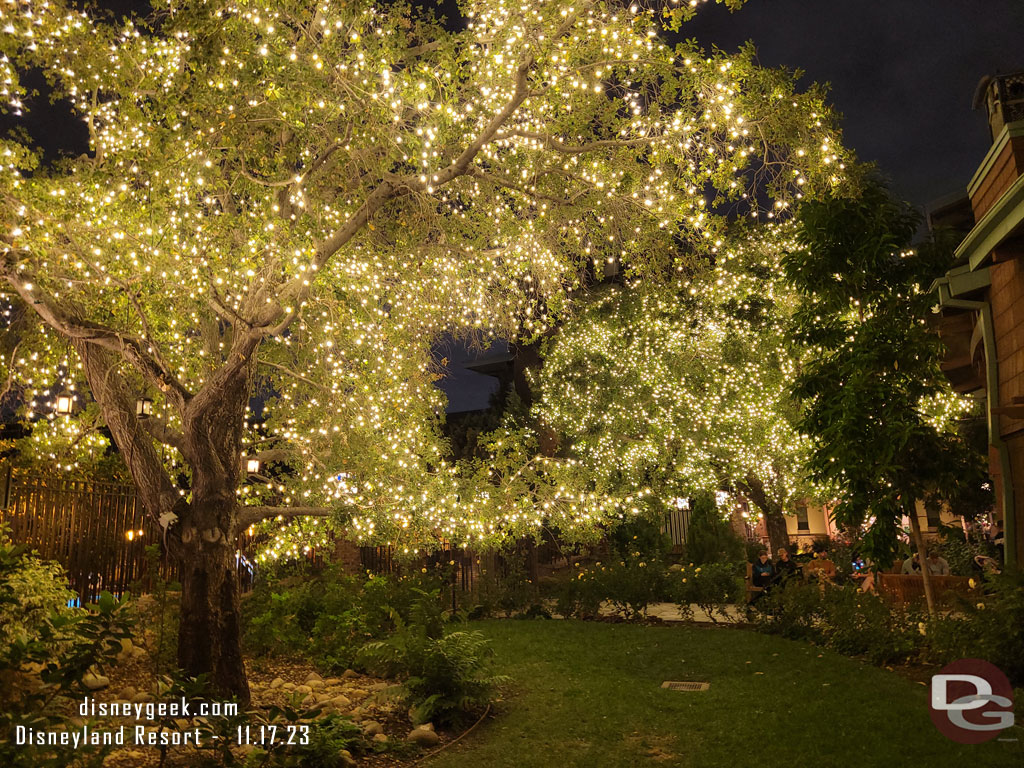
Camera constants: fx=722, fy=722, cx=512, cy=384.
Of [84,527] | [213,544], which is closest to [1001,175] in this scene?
[213,544]

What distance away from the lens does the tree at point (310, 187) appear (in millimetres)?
7117

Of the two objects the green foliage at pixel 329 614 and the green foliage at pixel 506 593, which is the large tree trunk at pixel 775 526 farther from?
the green foliage at pixel 329 614

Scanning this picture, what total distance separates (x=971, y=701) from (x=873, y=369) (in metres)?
4.38

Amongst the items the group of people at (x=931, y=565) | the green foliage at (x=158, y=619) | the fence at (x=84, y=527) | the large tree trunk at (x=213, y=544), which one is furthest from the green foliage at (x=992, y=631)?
the fence at (x=84, y=527)

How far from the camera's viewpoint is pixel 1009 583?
302 inches

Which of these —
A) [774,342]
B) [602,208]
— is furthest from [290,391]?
[774,342]

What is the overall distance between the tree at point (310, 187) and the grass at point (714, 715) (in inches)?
90.6

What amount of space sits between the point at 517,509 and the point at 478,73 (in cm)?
535

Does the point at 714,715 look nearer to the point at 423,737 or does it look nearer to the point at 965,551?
the point at 423,737

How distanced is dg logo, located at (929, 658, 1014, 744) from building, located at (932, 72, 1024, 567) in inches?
116

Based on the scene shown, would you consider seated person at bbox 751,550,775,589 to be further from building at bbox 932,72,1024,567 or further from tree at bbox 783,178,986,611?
building at bbox 932,72,1024,567

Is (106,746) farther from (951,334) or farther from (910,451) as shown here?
(951,334)

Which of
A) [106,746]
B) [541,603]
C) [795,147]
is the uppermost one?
[795,147]

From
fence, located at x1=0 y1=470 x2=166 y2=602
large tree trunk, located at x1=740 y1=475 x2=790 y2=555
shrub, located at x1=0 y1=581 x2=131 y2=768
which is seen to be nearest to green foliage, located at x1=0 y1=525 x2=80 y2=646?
shrub, located at x1=0 y1=581 x2=131 y2=768
